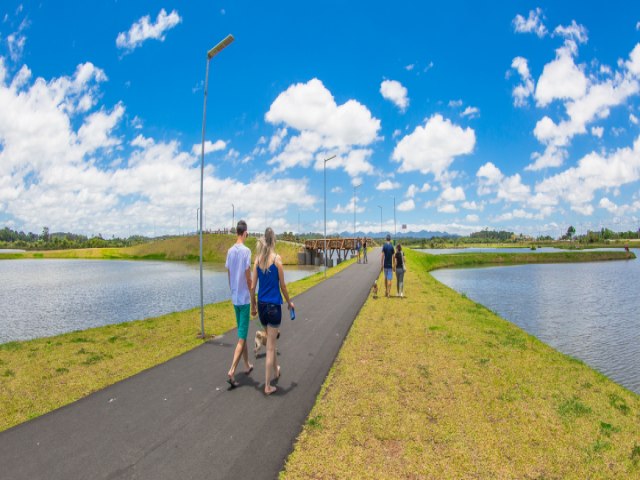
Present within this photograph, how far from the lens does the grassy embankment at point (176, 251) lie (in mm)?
103000

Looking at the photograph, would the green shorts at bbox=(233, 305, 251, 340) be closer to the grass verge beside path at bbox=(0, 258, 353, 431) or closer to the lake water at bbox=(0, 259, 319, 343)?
the grass verge beside path at bbox=(0, 258, 353, 431)

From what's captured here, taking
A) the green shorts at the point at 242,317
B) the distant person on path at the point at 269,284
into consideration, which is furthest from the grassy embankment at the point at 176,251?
the distant person on path at the point at 269,284

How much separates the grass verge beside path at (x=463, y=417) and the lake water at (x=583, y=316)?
148 inches

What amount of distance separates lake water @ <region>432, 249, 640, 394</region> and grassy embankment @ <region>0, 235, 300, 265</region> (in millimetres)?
66600

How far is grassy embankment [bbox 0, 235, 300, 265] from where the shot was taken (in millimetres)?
103000

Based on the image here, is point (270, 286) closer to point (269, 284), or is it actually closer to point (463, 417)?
point (269, 284)

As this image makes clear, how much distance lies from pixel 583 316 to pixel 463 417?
18847 mm

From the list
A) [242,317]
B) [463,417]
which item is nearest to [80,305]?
[242,317]

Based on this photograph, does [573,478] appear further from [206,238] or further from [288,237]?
[206,238]

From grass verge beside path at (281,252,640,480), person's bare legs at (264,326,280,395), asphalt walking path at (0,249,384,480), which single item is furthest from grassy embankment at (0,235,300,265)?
person's bare legs at (264,326,280,395)

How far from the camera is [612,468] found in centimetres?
501

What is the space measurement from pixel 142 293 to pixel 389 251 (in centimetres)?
2449

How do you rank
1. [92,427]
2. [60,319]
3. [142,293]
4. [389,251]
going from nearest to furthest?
[92,427] → [389,251] → [60,319] → [142,293]

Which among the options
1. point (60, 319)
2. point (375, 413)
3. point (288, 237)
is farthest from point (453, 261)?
point (375, 413)
